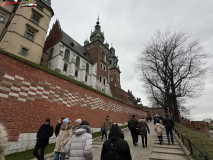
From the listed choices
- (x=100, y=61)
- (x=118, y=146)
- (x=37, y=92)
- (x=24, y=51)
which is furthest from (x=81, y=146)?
(x=100, y=61)

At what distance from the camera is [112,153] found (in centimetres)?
225

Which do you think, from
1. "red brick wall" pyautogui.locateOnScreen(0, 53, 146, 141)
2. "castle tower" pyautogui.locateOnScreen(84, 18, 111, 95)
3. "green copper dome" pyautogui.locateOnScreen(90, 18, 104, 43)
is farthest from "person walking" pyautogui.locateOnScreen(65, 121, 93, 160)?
"green copper dome" pyautogui.locateOnScreen(90, 18, 104, 43)

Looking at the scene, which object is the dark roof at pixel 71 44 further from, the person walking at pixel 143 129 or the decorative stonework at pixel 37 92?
the person walking at pixel 143 129

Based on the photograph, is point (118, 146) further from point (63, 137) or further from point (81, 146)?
point (63, 137)

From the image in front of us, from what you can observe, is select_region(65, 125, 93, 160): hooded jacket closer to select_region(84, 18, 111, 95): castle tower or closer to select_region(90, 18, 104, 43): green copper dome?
select_region(84, 18, 111, 95): castle tower

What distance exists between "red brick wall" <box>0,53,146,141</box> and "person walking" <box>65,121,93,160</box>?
511 centimetres

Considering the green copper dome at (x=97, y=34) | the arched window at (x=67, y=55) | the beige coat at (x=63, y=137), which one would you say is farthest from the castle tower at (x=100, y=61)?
the beige coat at (x=63, y=137)

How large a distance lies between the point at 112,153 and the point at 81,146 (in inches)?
34.0

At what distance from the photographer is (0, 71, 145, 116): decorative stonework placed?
20.0ft

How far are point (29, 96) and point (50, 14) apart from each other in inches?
749

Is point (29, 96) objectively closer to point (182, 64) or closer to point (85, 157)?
point (85, 157)

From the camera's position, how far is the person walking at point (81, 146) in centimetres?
259

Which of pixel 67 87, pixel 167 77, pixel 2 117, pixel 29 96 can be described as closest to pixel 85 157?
pixel 2 117

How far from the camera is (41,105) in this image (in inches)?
291
